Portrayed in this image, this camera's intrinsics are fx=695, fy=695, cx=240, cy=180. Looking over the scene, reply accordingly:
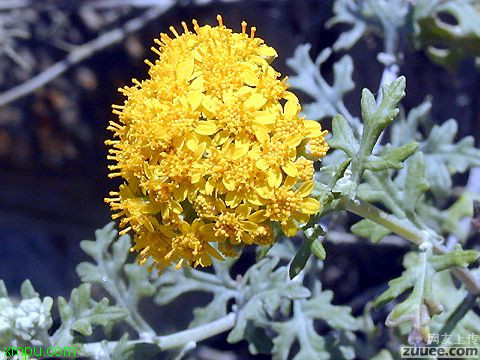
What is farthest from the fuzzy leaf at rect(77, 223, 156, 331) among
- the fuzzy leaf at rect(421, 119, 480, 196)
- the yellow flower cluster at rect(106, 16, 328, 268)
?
the fuzzy leaf at rect(421, 119, 480, 196)

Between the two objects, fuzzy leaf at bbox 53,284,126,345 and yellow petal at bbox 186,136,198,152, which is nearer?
yellow petal at bbox 186,136,198,152

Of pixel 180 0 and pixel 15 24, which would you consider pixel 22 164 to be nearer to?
pixel 15 24

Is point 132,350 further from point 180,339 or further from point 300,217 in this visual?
point 300,217

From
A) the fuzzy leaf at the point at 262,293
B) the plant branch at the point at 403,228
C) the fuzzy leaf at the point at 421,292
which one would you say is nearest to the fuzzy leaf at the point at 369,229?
the plant branch at the point at 403,228

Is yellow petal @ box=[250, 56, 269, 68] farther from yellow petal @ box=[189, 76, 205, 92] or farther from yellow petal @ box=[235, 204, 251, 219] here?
yellow petal @ box=[235, 204, 251, 219]

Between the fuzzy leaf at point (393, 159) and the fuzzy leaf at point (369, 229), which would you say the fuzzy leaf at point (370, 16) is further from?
the fuzzy leaf at point (393, 159)
